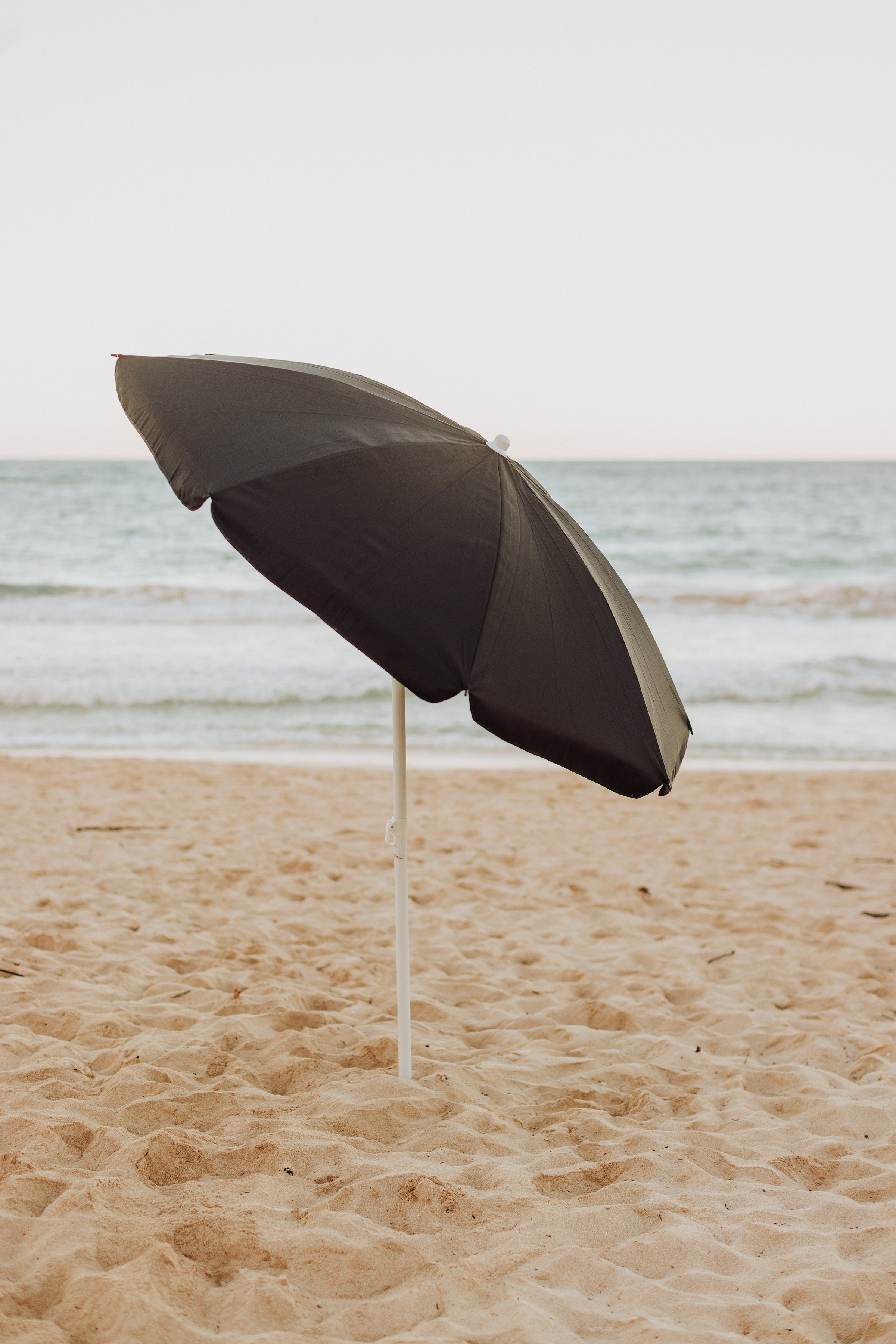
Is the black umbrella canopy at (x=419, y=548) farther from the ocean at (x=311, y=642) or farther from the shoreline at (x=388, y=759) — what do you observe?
the ocean at (x=311, y=642)

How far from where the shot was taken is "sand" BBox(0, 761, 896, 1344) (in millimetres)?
1698

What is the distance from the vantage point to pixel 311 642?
40.9ft

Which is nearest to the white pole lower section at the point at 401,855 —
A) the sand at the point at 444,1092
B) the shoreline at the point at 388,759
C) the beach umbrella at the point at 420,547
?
the beach umbrella at the point at 420,547

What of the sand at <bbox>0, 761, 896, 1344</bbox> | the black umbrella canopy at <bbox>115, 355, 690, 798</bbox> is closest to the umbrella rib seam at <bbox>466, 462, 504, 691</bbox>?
the black umbrella canopy at <bbox>115, 355, 690, 798</bbox>

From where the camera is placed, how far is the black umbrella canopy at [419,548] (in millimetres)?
1678

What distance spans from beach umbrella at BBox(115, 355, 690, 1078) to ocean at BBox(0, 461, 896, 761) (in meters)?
6.53

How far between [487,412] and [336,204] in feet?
43.3

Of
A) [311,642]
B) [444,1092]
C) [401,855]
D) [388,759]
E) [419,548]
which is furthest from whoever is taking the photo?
[311,642]

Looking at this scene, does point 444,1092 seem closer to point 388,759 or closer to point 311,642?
point 388,759

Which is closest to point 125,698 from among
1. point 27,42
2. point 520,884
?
point 520,884

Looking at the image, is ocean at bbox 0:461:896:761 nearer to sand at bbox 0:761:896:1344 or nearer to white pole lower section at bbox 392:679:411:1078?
sand at bbox 0:761:896:1344

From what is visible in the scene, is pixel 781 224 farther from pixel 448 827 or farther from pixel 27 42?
pixel 448 827

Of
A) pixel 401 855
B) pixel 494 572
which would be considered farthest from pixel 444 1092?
pixel 494 572

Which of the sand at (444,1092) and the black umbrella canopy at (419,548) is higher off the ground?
the black umbrella canopy at (419,548)
